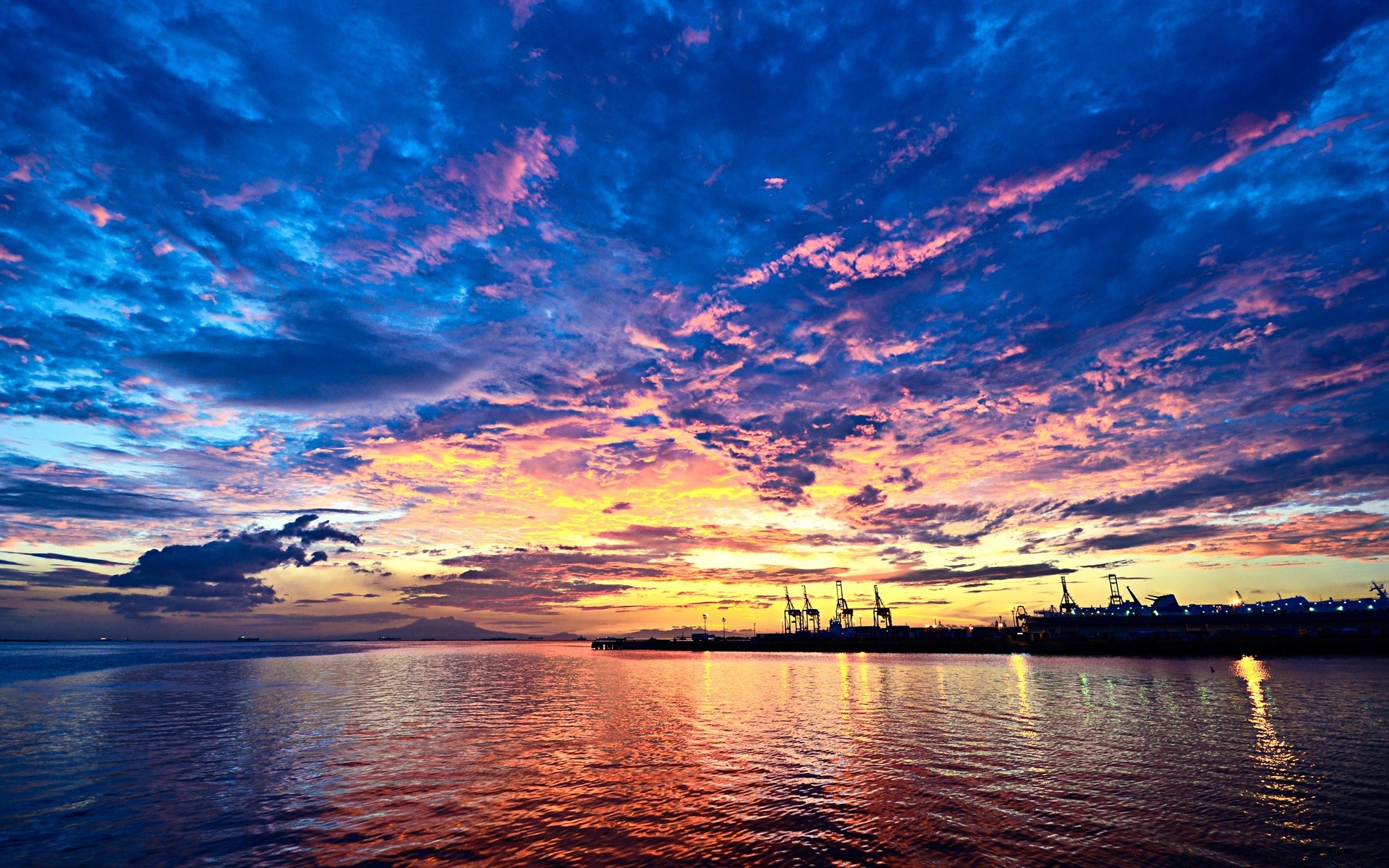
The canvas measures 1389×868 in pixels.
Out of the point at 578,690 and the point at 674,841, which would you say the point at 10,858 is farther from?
the point at 578,690

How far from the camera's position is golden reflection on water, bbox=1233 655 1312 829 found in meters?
25.0

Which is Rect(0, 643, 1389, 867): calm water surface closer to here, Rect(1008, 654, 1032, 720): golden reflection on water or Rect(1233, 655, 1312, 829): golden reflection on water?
Rect(1233, 655, 1312, 829): golden reflection on water

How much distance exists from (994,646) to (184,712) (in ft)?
607

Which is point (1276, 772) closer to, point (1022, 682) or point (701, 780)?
point (701, 780)

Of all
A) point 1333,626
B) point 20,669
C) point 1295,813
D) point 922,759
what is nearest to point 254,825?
point 922,759

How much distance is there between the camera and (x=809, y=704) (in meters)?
61.7

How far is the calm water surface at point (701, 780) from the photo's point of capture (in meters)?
21.4

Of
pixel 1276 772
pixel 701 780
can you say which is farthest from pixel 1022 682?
pixel 701 780

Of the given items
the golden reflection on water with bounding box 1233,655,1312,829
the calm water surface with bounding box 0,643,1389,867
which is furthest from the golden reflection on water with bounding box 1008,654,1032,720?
the golden reflection on water with bounding box 1233,655,1312,829

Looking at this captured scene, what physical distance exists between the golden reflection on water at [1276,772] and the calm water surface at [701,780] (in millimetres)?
181

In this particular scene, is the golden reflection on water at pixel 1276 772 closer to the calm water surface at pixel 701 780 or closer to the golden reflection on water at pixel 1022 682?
the calm water surface at pixel 701 780

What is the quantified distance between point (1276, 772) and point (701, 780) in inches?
1135

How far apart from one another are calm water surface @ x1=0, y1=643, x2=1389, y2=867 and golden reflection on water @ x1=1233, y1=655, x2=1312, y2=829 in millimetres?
181

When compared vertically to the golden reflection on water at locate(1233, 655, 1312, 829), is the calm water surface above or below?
below
